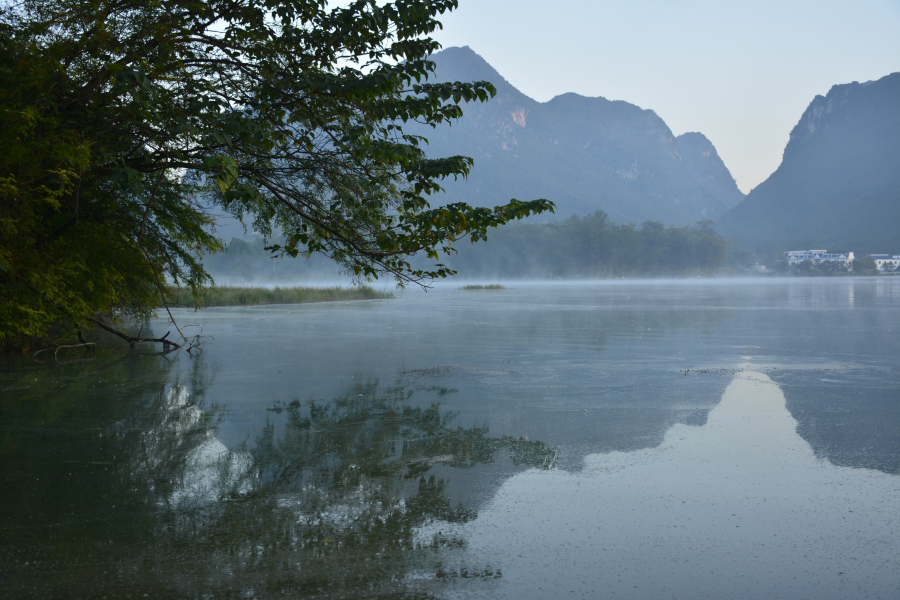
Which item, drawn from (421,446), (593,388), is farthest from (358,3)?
(593,388)

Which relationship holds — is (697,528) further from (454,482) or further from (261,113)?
(261,113)

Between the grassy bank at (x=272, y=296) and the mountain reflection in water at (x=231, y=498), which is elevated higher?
the grassy bank at (x=272, y=296)

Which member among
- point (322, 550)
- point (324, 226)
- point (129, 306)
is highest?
point (324, 226)

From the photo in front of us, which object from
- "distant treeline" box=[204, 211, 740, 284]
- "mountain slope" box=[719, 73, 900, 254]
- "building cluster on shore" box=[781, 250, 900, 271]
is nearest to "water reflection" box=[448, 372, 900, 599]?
"distant treeline" box=[204, 211, 740, 284]

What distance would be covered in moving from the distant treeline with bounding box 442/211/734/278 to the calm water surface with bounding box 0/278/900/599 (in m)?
125

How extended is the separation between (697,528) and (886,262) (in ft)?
510

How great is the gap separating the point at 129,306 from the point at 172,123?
833 centimetres

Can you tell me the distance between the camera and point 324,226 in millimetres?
8602

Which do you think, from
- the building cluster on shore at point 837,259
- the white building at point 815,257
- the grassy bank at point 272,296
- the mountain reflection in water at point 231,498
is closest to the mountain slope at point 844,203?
the building cluster on shore at point 837,259

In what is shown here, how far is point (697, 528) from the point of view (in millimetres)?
4523

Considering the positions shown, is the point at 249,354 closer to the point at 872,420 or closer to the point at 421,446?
the point at 421,446

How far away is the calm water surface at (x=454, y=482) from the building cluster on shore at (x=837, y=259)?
5479 inches

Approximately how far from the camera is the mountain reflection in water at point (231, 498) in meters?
3.83

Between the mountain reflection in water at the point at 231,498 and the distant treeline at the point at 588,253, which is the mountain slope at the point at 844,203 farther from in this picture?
the mountain reflection in water at the point at 231,498
